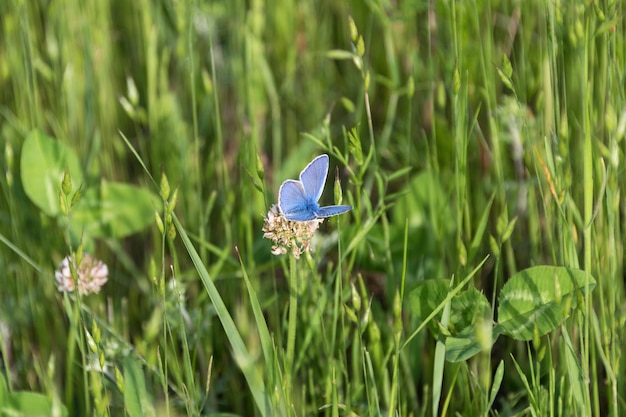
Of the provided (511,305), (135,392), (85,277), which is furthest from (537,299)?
(85,277)

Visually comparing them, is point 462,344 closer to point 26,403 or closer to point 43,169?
point 26,403

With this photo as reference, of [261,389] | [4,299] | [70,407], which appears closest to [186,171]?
[4,299]

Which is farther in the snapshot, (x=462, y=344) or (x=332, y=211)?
(x=462, y=344)

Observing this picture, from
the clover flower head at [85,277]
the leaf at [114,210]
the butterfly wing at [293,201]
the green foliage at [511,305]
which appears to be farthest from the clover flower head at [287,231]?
the leaf at [114,210]

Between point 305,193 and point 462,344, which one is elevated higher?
point 305,193

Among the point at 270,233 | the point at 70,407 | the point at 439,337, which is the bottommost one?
the point at 70,407

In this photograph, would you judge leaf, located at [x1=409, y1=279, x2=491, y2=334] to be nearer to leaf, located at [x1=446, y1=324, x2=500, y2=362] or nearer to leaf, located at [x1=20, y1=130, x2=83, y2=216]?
leaf, located at [x1=446, y1=324, x2=500, y2=362]

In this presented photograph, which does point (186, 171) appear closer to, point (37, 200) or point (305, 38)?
point (37, 200)
